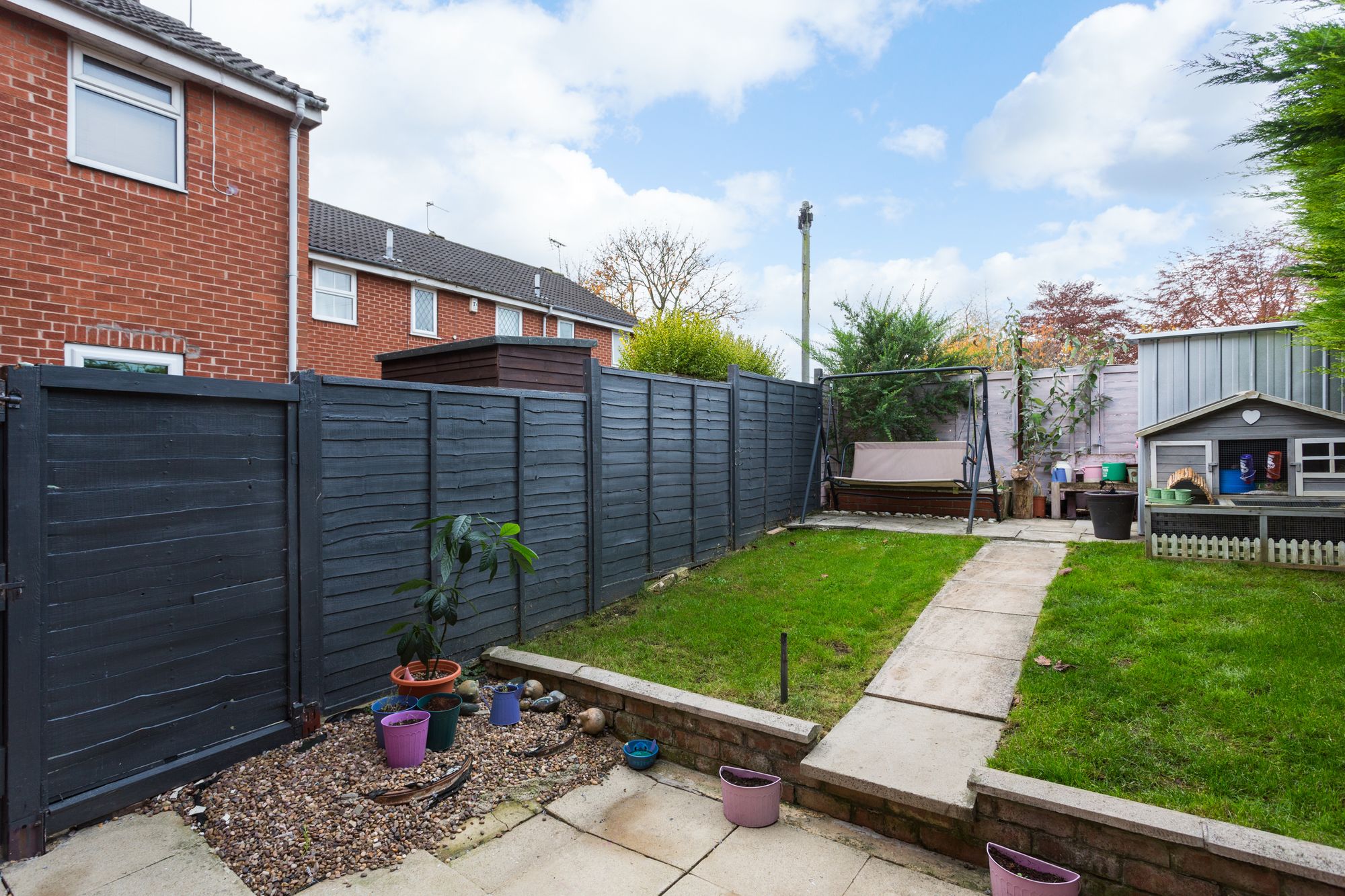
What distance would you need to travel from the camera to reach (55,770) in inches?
92.0

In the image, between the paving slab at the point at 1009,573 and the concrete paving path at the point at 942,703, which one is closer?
the concrete paving path at the point at 942,703

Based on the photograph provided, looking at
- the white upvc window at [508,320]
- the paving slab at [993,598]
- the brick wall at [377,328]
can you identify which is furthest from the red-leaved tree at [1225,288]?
the brick wall at [377,328]

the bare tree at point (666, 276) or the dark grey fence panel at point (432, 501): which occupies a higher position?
the bare tree at point (666, 276)

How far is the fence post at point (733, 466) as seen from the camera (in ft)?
22.8

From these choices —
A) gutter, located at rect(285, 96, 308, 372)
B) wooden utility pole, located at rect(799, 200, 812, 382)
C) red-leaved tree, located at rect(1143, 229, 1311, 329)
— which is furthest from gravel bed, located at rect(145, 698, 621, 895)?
red-leaved tree, located at rect(1143, 229, 1311, 329)

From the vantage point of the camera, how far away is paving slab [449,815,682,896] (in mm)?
2211

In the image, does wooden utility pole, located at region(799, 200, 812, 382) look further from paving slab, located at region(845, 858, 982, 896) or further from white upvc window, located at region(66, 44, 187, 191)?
paving slab, located at region(845, 858, 982, 896)

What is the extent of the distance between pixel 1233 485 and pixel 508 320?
12921 millimetres

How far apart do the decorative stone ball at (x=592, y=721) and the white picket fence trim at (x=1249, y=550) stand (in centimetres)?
493

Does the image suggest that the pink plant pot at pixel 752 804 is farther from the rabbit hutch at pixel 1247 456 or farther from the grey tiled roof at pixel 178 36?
the grey tiled roof at pixel 178 36

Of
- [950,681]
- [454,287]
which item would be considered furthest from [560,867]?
[454,287]

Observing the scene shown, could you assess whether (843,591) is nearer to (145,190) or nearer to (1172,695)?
(1172,695)

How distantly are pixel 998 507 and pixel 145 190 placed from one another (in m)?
9.53

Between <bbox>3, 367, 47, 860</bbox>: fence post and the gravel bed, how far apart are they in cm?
41
